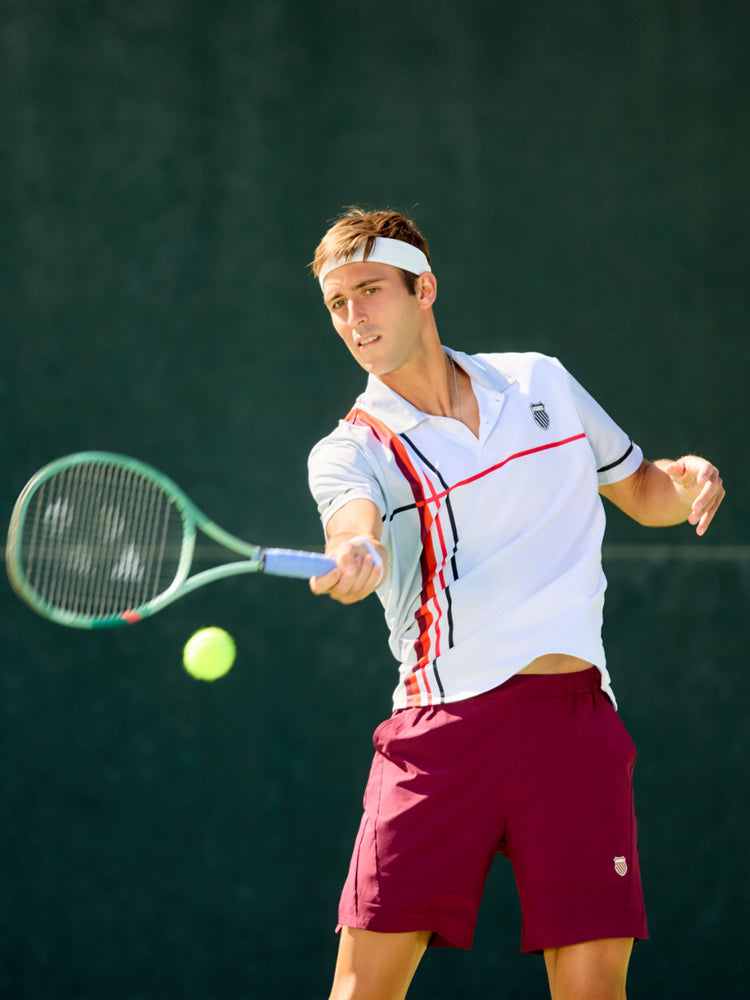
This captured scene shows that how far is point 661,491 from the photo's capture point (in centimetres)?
226

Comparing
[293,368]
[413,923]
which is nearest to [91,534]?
[413,923]

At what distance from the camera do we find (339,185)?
359cm

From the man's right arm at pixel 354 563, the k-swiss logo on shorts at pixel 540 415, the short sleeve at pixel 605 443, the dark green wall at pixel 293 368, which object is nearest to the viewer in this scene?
the man's right arm at pixel 354 563

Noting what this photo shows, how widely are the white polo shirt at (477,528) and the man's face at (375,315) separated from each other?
0.22 ft

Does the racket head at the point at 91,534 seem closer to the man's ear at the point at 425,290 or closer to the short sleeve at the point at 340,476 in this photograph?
the short sleeve at the point at 340,476

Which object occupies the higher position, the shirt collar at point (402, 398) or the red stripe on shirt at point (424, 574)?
the shirt collar at point (402, 398)

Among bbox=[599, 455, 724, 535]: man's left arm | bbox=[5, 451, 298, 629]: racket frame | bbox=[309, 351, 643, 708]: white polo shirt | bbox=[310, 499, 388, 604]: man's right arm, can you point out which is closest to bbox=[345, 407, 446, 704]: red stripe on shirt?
bbox=[309, 351, 643, 708]: white polo shirt

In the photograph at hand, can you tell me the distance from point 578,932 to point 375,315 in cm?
110

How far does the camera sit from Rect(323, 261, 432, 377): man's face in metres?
2.17

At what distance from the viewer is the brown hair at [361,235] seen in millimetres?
2213

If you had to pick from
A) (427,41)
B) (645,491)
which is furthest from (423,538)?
(427,41)

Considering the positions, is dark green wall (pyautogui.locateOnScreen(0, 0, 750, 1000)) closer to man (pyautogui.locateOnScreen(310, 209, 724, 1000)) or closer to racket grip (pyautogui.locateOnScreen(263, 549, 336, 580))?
man (pyautogui.locateOnScreen(310, 209, 724, 1000))

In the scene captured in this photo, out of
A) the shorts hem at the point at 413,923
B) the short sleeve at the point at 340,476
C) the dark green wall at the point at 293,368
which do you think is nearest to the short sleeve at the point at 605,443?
the short sleeve at the point at 340,476

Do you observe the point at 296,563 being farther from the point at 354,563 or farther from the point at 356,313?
the point at 356,313
